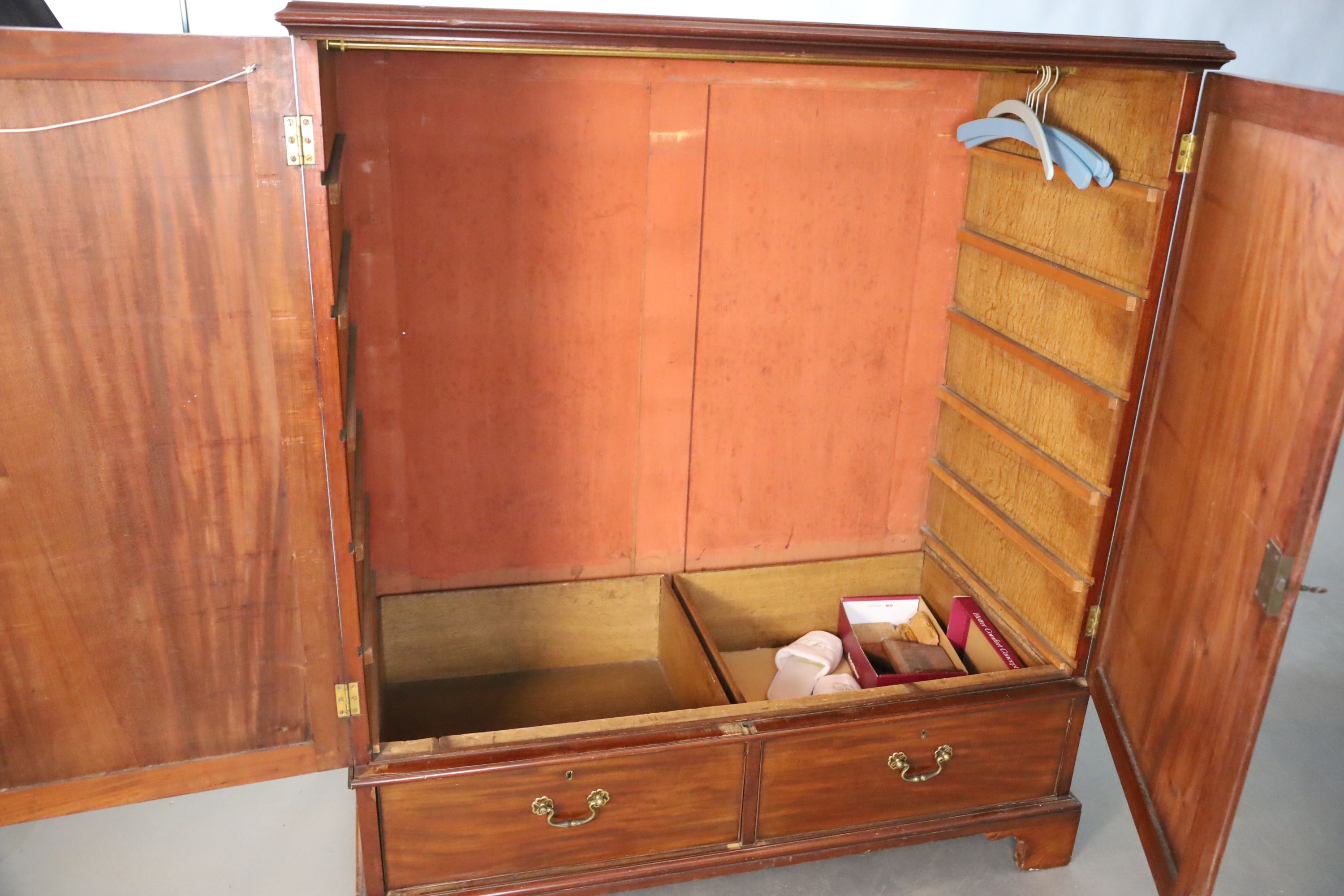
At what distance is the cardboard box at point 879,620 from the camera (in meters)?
2.82

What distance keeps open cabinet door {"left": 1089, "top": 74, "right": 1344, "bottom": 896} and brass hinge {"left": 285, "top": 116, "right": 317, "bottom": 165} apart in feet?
5.26

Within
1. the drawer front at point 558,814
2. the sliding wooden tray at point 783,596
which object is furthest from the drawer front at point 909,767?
the sliding wooden tray at point 783,596

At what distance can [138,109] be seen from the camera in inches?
69.2

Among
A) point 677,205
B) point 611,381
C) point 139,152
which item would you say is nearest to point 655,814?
point 611,381

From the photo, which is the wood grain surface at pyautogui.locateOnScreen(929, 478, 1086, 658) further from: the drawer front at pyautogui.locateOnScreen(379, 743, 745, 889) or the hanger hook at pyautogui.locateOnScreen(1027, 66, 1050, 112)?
the hanger hook at pyautogui.locateOnScreen(1027, 66, 1050, 112)

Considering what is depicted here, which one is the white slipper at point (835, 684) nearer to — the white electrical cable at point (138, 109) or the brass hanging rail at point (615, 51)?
the brass hanging rail at point (615, 51)

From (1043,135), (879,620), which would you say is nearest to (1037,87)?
(1043,135)

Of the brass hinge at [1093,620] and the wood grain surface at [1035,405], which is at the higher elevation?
the wood grain surface at [1035,405]

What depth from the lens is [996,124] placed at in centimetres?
254

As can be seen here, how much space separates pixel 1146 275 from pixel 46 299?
2.04 meters

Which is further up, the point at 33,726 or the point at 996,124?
the point at 996,124

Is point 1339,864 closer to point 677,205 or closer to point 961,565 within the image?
point 961,565

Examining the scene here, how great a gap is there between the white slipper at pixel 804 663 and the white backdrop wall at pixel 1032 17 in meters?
1.62

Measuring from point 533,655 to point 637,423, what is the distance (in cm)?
72
